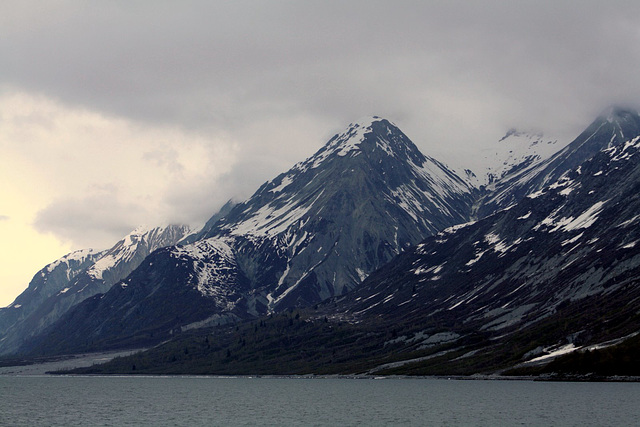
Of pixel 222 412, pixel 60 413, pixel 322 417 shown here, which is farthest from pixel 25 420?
pixel 322 417

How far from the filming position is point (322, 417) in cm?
15975

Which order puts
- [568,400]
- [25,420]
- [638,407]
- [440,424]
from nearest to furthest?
[440,424] → [25,420] → [638,407] → [568,400]

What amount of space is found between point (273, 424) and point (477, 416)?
1703 inches

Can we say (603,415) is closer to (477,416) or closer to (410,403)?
(477,416)

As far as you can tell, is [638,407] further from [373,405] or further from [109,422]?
[109,422]

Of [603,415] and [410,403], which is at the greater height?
[410,403]

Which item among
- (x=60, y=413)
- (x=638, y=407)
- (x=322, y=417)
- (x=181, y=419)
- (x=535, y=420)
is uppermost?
(x=60, y=413)

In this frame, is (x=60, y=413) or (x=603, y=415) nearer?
(x=603, y=415)

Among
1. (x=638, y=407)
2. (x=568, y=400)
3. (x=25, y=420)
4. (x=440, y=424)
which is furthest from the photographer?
(x=568, y=400)

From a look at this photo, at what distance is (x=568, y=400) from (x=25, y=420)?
126 m

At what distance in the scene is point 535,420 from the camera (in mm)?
Answer: 146875

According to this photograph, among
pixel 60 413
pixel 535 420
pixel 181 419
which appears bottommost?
pixel 535 420

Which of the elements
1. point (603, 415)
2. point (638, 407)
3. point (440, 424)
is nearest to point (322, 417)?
point (440, 424)

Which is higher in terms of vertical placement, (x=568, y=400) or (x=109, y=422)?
(x=109, y=422)
